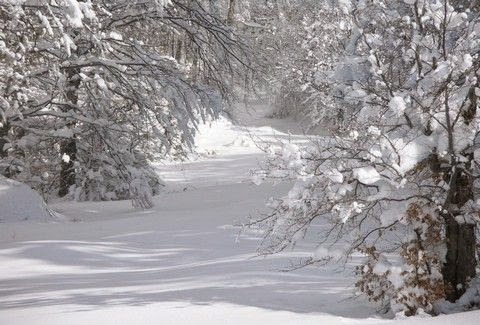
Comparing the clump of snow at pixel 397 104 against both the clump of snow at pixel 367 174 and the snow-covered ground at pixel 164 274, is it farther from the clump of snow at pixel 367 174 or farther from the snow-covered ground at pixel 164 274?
the snow-covered ground at pixel 164 274

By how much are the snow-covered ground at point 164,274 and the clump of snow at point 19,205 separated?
0.30 m

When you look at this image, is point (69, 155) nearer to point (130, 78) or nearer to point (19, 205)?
point (19, 205)

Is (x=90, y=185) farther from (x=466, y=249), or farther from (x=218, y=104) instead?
(x=466, y=249)

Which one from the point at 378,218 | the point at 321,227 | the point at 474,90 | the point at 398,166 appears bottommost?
the point at 321,227

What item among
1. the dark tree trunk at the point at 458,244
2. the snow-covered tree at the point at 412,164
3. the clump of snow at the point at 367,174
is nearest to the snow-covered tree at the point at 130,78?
the snow-covered tree at the point at 412,164

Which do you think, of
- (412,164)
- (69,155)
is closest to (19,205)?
(69,155)

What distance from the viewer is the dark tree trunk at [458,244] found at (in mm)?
4855

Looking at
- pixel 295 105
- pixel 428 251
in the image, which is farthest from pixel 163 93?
pixel 295 105

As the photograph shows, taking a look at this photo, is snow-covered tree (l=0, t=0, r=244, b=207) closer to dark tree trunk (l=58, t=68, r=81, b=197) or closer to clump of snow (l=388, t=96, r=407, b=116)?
dark tree trunk (l=58, t=68, r=81, b=197)

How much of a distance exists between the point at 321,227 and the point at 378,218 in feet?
10.9

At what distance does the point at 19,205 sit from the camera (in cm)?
1003

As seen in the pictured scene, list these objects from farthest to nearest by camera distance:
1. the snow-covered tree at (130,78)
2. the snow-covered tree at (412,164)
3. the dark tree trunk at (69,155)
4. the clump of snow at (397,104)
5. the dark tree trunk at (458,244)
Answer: the dark tree trunk at (69,155) < the snow-covered tree at (130,78) < the dark tree trunk at (458,244) < the snow-covered tree at (412,164) < the clump of snow at (397,104)

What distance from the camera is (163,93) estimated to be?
30.9 feet

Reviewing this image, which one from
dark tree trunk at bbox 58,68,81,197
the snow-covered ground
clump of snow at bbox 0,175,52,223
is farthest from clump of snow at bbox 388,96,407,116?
dark tree trunk at bbox 58,68,81,197
